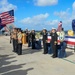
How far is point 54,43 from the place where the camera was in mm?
14992

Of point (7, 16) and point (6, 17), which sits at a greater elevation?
point (7, 16)

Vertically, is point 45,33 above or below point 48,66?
above

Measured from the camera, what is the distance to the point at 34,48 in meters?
21.0

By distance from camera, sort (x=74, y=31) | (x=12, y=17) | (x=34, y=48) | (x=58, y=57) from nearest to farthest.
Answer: (x=58, y=57), (x=34, y=48), (x=74, y=31), (x=12, y=17)

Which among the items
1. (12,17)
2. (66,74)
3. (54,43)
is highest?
(12,17)

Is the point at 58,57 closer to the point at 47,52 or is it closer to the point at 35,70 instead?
the point at 47,52

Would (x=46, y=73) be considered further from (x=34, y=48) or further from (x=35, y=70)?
(x=34, y=48)

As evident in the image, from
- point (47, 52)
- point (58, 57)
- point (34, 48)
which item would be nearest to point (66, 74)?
point (58, 57)

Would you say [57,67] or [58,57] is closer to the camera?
[57,67]

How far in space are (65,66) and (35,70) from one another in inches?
68.1

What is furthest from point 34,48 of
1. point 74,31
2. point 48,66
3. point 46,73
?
point 46,73

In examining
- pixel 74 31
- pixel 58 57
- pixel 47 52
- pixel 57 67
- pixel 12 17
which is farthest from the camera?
pixel 12 17

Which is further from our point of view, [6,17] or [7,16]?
[7,16]

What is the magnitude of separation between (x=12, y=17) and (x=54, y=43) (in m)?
15.4
